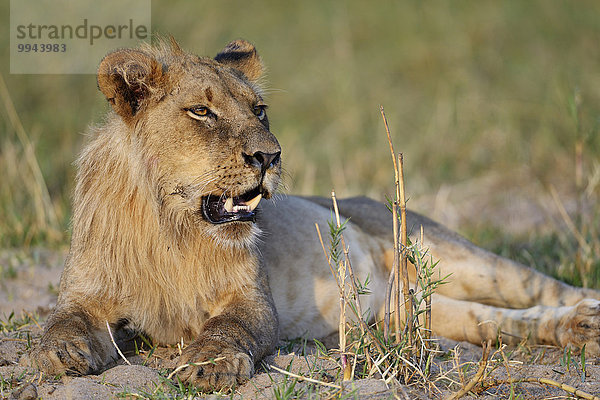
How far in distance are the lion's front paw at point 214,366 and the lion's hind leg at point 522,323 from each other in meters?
1.23

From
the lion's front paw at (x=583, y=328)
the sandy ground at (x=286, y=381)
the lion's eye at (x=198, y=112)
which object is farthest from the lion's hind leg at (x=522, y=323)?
the lion's eye at (x=198, y=112)

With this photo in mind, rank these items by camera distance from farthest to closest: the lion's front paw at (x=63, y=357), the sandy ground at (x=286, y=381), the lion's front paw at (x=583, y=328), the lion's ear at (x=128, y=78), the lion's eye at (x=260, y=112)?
the lion's front paw at (x=583, y=328), the lion's eye at (x=260, y=112), the lion's ear at (x=128, y=78), the lion's front paw at (x=63, y=357), the sandy ground at (x=286, y=381)

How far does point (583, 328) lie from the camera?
3.51m

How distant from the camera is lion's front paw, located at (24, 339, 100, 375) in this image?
8.81 feet

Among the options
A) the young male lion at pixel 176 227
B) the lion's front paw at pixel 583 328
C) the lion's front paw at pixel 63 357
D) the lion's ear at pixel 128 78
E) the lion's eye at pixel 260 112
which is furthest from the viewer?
the lion's front paw at pixel 583 328

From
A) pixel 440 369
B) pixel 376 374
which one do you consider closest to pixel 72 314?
pixel 376 374

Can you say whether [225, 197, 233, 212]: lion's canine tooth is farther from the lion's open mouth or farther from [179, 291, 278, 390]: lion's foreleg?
[179, 291, 278, 390]: lion's foreleg

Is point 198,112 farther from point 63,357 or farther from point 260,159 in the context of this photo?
point 63,357

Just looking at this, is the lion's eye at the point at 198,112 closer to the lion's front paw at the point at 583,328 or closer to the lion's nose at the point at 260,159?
the lion's nose at the point at 260,159

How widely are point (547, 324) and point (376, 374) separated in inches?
54.7

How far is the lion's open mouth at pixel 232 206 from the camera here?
291 cm

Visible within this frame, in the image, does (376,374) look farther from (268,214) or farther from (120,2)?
(120,2)

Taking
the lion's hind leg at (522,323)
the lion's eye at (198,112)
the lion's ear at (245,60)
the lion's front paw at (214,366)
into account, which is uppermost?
the lion's ear at (245,60)

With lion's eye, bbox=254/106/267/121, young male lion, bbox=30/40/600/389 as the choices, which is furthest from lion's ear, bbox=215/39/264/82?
lion's eye, bbox=254/106/267/121
